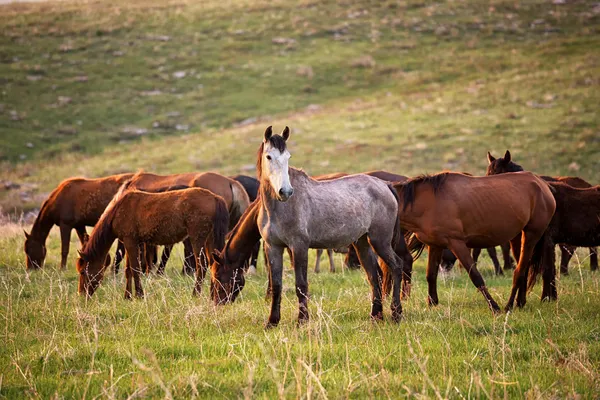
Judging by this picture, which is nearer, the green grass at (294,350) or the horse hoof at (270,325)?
the green grass at (294,350)

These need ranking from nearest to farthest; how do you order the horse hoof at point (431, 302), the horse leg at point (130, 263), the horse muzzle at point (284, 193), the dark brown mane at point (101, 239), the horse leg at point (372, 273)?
Result: the horse muzzle at point (284, 193) < the horse leg at point (372, 273) < the horse hoof at point (431, 302) < the horse leg at point (130, 263) < the dark brown mane at point (101, 239)

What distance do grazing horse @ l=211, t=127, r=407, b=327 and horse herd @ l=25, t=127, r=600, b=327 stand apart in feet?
0.05

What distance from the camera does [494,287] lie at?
37.2ft

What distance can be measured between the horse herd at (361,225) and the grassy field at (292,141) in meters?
0.51

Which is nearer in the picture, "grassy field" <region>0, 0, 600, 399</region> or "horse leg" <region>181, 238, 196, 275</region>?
"grassy field" <region>0, 0, 600, 399</region>

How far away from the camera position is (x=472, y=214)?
9766 mm

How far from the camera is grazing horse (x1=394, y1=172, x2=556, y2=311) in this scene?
9.67 m

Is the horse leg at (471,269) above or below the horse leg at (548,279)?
above

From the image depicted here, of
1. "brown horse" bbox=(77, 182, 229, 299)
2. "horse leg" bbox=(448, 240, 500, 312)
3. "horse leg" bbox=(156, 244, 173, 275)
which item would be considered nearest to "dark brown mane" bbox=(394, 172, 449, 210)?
"horse leg" bbox=(448, 240, 500, 312)

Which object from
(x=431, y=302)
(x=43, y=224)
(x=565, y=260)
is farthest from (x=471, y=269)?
(x=43, y=224)

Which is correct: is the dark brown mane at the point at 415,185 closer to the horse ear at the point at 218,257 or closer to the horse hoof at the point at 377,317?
the horse hoof at the point at 377,317

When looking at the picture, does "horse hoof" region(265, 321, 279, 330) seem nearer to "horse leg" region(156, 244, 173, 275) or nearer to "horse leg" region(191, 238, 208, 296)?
"horse leg" region(191, 238, 208, 296)

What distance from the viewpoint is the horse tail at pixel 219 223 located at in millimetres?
11008

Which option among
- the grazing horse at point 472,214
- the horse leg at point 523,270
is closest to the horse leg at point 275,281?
the grazing horse at point 472,214
